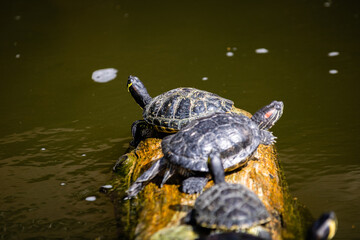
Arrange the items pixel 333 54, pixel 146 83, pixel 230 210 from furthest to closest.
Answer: pixel 333 54 < pixel 146 83 < pixel 230 210

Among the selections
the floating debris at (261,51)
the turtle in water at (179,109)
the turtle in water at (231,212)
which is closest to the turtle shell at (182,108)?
the turtle in water at (179,109)

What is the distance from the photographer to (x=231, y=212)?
2.32 metres

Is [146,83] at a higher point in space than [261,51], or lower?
lower

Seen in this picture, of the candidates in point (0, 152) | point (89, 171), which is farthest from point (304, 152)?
point (0, 152)

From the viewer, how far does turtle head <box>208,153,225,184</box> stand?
2672 mm

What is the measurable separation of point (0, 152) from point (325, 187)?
3.67 m

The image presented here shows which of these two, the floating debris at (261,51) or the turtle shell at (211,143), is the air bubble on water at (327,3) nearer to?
the floating debris at (261,51)

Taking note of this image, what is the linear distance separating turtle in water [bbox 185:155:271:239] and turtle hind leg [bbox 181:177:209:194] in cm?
32

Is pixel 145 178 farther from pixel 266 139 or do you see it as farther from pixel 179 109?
pixel 266 139

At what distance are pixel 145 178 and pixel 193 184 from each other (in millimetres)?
412

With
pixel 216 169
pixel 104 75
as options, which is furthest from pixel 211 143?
pixel 104 75

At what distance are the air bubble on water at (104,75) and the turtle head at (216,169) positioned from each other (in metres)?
3.52

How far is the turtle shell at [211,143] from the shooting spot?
2887 mm

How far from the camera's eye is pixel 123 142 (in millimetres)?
4520
